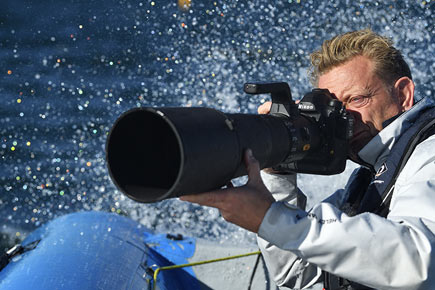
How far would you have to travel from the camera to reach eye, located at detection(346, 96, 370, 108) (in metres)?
1.42

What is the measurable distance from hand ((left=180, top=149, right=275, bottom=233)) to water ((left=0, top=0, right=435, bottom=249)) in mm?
2831

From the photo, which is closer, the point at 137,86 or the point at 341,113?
the point at 341,113

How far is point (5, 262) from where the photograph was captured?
1955 millimetres

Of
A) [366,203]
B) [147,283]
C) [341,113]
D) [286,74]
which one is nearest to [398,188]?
[366,203]

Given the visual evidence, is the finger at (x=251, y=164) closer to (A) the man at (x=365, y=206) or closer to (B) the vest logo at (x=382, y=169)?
(A) the man at (x=365, y=206)

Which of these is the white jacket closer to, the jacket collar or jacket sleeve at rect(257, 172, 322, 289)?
the jacket collar

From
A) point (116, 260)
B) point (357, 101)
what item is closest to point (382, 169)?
point (357, 101)

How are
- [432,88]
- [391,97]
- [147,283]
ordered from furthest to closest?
[432,88] < [147,283] < [391,97]

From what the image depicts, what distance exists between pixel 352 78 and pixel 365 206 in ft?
1.34

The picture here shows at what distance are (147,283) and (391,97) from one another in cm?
104

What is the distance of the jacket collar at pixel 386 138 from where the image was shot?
129 cm

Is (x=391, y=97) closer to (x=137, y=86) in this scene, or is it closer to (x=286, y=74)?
(x=286, y=74)

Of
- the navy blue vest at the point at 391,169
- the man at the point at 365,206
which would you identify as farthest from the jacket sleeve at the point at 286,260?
the navy blue vest at the point at 391,169

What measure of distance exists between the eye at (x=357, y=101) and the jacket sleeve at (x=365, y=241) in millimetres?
524
